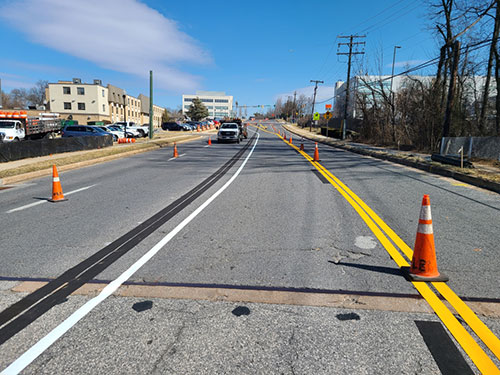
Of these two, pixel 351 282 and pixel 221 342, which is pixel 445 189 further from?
pixel 221 342

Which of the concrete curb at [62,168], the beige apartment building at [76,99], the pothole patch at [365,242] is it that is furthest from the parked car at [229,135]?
the beige apartment building at [76,99]

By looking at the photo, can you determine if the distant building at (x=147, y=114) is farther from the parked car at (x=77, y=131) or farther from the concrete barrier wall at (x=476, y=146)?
the concrete barrier wall at (x=476, y=146)

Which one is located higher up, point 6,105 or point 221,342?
point 6,105

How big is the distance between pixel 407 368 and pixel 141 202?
6.54 m

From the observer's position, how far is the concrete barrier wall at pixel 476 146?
15425 mm

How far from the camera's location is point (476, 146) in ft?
54.0

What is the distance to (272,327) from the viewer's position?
9.62 feet

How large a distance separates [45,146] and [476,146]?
69.8 feet

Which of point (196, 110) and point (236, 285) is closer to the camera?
point (236, 285)

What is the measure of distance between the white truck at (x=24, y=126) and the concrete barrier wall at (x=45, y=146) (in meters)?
5.76

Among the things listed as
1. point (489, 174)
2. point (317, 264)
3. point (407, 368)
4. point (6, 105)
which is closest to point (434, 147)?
point (489, 174)

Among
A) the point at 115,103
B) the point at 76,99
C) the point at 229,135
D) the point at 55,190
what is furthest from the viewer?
the point at 115,103

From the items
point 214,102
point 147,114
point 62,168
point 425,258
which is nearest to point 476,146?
point 425,258

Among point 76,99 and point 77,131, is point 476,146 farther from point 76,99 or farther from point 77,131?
point 76,99
